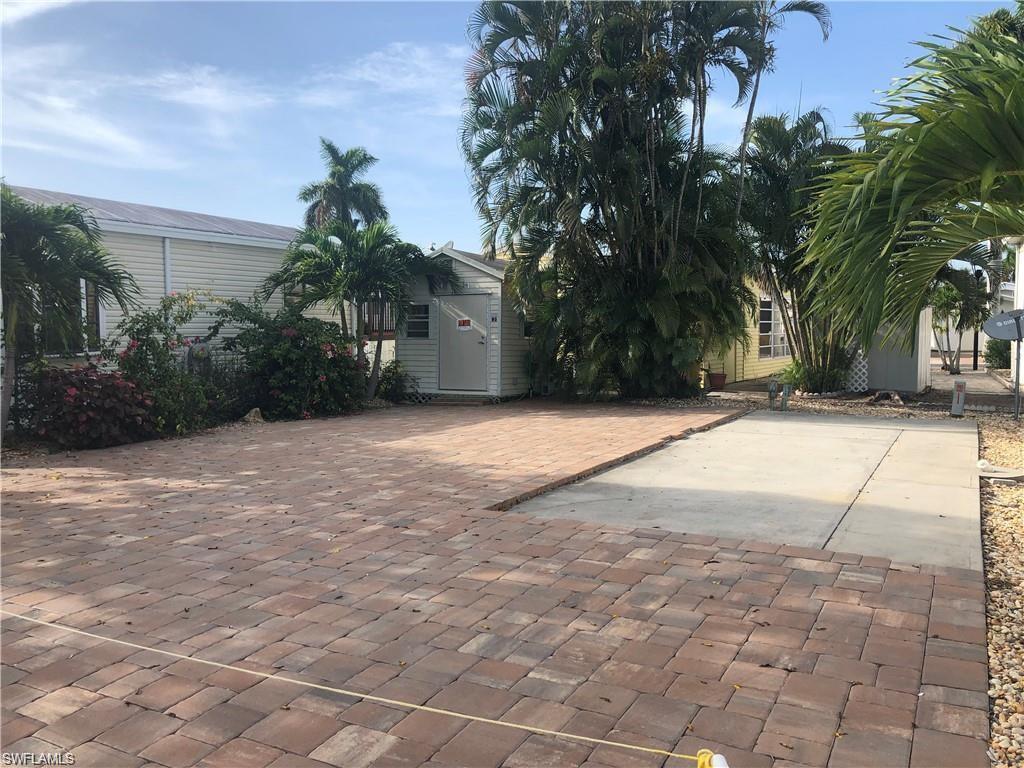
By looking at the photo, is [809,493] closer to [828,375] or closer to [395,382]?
[828,375]

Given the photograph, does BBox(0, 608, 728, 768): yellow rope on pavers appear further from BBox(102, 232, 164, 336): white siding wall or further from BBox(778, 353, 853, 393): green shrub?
BBox(778, 353, 853, 393): green shrub

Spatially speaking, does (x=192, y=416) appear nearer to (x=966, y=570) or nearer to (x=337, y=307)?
(x=337, y=307)

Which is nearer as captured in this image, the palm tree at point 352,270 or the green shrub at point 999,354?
the palm tree at point 352,270

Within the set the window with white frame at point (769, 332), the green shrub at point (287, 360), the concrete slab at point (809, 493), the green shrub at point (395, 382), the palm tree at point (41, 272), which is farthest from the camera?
the window with white frame at point (769, 332)

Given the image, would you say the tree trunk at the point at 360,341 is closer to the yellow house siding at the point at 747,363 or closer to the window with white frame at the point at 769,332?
the yellow house siding at the point at 747,363

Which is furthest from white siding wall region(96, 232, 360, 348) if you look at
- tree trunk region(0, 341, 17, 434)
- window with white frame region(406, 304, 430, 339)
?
tree trunk region(0, 341, 17, 434)

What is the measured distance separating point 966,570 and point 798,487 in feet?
7.74

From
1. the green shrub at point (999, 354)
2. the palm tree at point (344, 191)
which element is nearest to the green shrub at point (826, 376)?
the green shrub at point (999, 354)

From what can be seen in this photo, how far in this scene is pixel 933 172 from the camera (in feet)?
13.2

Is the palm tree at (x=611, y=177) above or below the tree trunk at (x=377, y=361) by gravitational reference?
above

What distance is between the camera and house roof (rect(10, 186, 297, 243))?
1208cm

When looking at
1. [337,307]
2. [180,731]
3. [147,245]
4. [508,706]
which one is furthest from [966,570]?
[147,245]

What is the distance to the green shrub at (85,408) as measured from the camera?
29.5ft

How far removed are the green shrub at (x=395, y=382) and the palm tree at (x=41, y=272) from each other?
21.8ft
